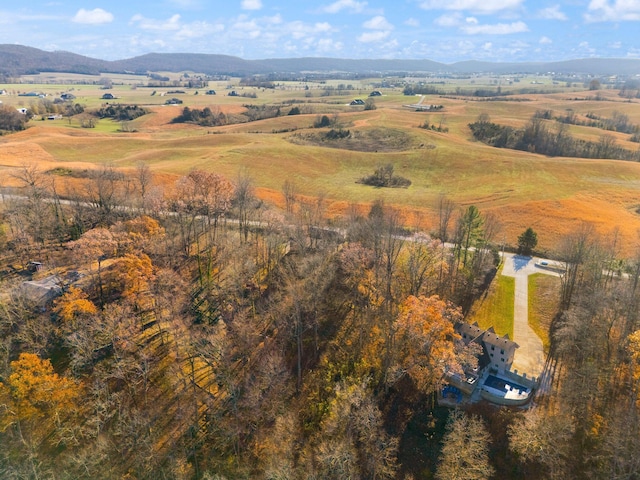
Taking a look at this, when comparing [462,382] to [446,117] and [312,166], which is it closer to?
[312,166]

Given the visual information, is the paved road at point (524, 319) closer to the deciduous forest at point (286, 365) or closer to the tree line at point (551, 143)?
the deciduous forest at point (286, 365)

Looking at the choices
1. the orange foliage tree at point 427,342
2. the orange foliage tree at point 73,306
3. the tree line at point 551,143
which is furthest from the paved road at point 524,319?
the tree line at point 551,143

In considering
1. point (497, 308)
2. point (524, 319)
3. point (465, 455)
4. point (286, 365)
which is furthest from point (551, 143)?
point (465, 455)

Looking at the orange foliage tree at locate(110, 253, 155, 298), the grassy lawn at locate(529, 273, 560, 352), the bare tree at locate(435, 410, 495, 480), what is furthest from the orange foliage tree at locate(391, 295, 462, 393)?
the orange foliage tree at locate(110, 253, 155, 298)

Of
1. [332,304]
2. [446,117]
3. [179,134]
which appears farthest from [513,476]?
[446,117]

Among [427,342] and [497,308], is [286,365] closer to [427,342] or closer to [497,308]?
[427,342]

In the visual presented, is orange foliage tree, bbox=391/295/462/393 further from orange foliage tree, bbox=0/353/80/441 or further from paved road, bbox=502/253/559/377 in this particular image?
orange foliage tree, bbox=0/353/80/441
